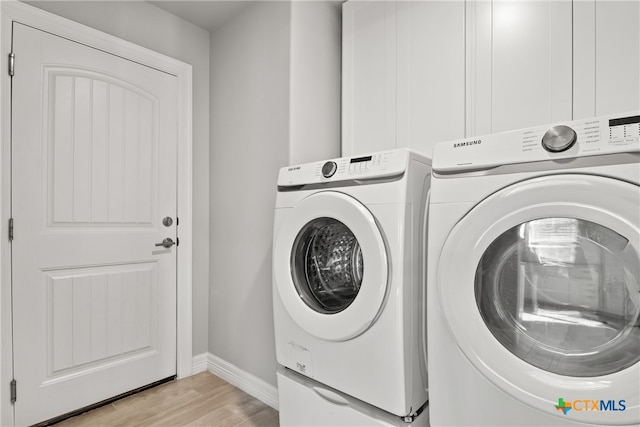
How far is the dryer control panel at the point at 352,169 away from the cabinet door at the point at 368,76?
53 cm

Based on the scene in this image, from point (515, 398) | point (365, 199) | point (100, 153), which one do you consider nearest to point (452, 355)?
point (515, 398)

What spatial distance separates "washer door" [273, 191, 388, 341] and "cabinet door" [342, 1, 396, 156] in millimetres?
645

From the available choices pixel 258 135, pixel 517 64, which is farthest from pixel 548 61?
pixel 258 135

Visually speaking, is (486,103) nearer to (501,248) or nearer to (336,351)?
(501,248)

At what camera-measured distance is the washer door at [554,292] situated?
0.83 m

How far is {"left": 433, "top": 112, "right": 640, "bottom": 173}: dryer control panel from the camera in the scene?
857 mm

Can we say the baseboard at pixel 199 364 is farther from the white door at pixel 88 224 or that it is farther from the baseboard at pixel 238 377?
the white door at pixel 88 224

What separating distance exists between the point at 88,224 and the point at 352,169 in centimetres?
149

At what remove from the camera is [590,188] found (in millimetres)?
853

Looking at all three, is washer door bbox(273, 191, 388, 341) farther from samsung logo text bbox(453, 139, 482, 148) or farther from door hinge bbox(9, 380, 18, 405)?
door hinge bbox(9, 380, 18, 405)

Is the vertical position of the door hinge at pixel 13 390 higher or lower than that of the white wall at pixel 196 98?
lower

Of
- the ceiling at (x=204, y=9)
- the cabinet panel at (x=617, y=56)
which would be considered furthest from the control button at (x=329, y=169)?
the ceiling at (x=204, y=9)

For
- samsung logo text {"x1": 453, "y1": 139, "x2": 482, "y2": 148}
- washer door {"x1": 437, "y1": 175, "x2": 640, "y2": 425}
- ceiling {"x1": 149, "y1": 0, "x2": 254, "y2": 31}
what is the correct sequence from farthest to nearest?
ceiling {"x1": 149, "y1": 0, "x2": 254, "y2": 31} → samsung logo text {"x1": 453, "y1": 139, "x2": 482, "y2": 148} → washer door {"x1": 437, "y1": 175, "x2": 640, "y2": 425}

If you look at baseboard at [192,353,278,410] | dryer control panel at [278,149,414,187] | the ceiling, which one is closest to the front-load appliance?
baseboard at [192,353,278,410]
